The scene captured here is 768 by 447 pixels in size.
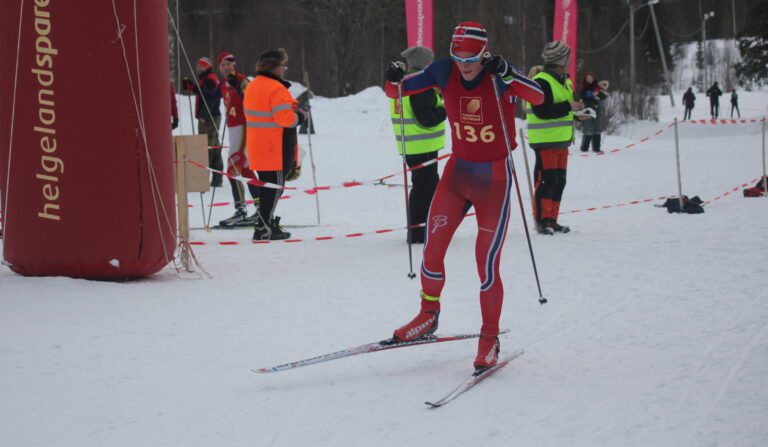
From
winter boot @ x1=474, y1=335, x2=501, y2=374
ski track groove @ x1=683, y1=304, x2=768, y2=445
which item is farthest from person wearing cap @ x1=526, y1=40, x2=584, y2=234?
winter boot @ x1=474, y1=335, x2=501, y2=374

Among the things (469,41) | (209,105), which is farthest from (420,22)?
(469,41)

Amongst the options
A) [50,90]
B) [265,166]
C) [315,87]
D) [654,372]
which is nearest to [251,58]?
[315,87]

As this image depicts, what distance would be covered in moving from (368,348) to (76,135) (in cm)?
297

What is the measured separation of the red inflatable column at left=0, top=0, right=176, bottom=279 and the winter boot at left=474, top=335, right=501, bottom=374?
314cm

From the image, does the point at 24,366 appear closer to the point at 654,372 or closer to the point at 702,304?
the point at 654,372

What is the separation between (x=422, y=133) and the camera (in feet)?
28.2

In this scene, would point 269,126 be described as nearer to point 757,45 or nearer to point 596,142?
point 596,142

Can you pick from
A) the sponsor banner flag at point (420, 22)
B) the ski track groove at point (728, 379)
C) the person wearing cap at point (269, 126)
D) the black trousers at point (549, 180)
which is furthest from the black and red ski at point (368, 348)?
the sponsor banner flag at point (420, 22)

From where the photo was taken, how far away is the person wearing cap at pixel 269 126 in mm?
9008

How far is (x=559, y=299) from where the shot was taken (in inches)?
259

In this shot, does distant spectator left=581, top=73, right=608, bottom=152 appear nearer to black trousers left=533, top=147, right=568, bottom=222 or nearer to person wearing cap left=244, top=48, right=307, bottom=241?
black trousers left=533, top=147, right=568, bottom=222

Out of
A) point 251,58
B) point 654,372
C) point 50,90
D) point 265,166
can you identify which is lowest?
point 654,372

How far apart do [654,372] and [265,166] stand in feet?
18.0

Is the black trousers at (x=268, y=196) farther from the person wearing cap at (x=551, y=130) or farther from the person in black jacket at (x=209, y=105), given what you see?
the person in black jacket at (x=209, y=105)
